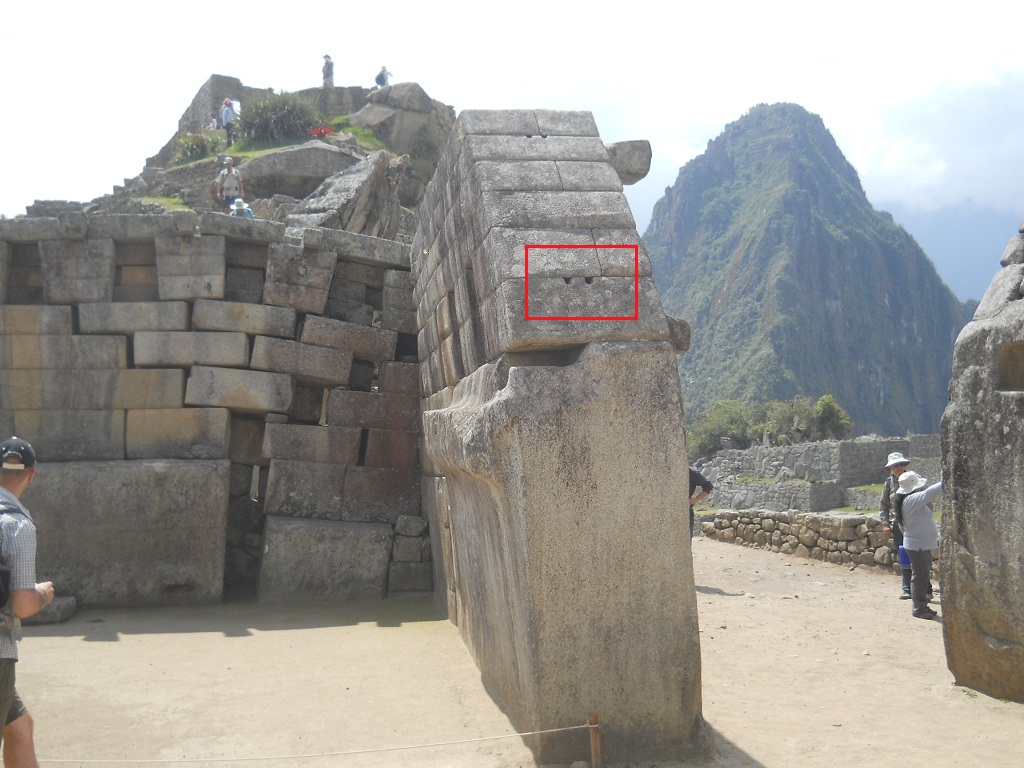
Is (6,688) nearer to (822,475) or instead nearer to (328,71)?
(822,475)

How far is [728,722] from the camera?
15.4 feet

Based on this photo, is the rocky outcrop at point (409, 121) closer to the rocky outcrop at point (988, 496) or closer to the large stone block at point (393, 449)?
the large stone block at point (393, 449)

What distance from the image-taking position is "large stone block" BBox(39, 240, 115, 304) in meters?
8.07

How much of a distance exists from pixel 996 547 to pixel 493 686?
287 cm

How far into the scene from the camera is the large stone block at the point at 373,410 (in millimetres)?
8289

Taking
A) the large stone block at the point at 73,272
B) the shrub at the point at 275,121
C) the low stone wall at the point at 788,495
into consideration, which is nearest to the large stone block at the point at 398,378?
the large stone block at the point at 73,272

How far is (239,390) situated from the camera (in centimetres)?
807

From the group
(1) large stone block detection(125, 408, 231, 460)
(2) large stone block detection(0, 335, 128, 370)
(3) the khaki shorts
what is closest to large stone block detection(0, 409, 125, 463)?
(1) large stone block detection(125, 408, 231, 460)

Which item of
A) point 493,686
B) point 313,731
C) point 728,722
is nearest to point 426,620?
point 493,686

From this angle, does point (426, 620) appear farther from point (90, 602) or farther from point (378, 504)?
point (90, 602)

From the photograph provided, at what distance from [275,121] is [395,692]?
2233cm

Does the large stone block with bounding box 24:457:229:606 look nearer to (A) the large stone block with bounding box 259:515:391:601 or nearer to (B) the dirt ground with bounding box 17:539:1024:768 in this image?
(B) the dirt ground with bounding box 17:539:1024:768

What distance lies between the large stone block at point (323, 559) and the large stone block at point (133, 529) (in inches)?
19.0

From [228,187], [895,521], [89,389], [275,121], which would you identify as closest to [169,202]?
[228,187]
